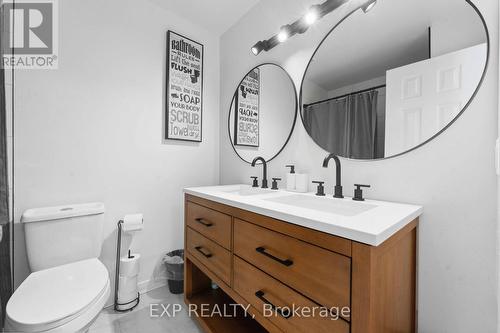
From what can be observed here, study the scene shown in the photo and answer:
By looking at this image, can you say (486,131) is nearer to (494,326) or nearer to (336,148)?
(336,148)

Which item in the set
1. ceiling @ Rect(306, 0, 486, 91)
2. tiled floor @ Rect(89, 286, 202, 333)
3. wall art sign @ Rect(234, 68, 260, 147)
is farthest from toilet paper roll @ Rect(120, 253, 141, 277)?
ceiling @ Rect(306, 0, 486, 91)

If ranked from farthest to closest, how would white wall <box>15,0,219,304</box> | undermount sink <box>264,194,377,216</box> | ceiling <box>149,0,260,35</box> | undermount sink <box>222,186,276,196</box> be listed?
ceiling <box>149,0,260,35</box> → undermount sink <box>222,186,276,196</box> → white wall <box>15,0,219,304</box> → undermount sink <box>264,194,377,216</box>

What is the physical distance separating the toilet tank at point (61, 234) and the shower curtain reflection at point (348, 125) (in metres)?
1.52

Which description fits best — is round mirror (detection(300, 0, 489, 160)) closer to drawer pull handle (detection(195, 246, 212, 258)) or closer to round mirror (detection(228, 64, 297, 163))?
round mirror (detection(228, 64, 297, 163))

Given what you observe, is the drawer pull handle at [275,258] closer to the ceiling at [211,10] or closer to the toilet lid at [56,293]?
the toilet lid at [56,293]

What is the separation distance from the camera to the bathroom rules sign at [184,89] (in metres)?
1.89

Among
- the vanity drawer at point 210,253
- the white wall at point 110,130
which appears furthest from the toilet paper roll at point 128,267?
the vanity drawer at point 210,253

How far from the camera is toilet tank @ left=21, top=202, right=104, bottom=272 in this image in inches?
49.4

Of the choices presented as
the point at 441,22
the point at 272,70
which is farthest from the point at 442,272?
the point at 272,70

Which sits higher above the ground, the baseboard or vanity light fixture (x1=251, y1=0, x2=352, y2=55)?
vanity light fixture (x1=251, y1=0, x2=352, y2=55)

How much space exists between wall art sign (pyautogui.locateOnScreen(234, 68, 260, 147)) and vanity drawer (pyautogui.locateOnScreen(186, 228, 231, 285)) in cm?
85

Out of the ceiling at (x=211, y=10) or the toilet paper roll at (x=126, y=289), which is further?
the ceiling at (x=211, y=10)

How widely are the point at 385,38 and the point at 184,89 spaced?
1.55m

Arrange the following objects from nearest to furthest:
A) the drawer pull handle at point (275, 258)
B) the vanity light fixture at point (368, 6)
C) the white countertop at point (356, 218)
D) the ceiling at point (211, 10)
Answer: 1. the white countertop at point (356, 218)
2. the drawer pull handle at point (275, 258)
3. the vanity light fixture at point (368, 6)
4. the ceiling at point (211, 10)
